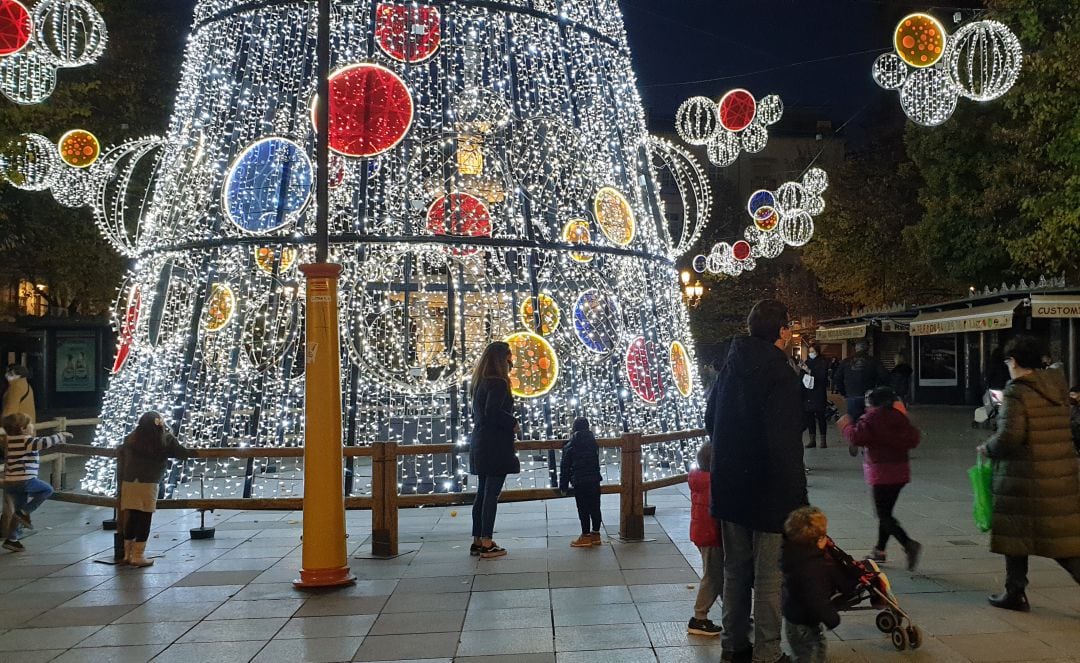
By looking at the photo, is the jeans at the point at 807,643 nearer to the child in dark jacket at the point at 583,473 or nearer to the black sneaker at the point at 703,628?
the black sneaker at the point at 703,628

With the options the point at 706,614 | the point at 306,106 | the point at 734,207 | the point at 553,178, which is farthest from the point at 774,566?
the point at 734,207

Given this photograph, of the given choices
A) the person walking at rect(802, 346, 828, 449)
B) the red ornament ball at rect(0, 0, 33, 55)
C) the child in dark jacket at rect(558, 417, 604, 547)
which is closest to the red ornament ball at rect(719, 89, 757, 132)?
the person walking at rect(802, 346, 828, 449)

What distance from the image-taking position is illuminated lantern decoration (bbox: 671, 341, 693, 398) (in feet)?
37.7

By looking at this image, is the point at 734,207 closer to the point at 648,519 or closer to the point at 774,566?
the point at 648,519

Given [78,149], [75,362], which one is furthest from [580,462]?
[75,362]

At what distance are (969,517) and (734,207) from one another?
133 ft

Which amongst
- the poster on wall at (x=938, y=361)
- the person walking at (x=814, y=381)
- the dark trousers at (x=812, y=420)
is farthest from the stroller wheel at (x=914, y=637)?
the poster on wall at (x=938, y=361)

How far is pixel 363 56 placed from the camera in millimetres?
10633

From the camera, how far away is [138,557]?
24.9 feet

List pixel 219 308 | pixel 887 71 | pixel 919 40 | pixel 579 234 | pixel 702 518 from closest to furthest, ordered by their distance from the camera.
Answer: pixel 702 518 < pixel 919 40 < pixel 219 308 < pixel 579 234 < pixel 887 71

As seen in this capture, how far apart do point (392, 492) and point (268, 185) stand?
4114 mm

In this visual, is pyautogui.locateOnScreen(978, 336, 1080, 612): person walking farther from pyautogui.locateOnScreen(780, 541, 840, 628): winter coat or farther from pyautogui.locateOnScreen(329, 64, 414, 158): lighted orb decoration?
pyautogui.locateOnScreen(329, 64, 414, 158): lighted orb decoration

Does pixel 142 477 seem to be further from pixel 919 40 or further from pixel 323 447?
pixel 919 40

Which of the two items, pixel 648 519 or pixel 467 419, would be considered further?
pixel 467 419
